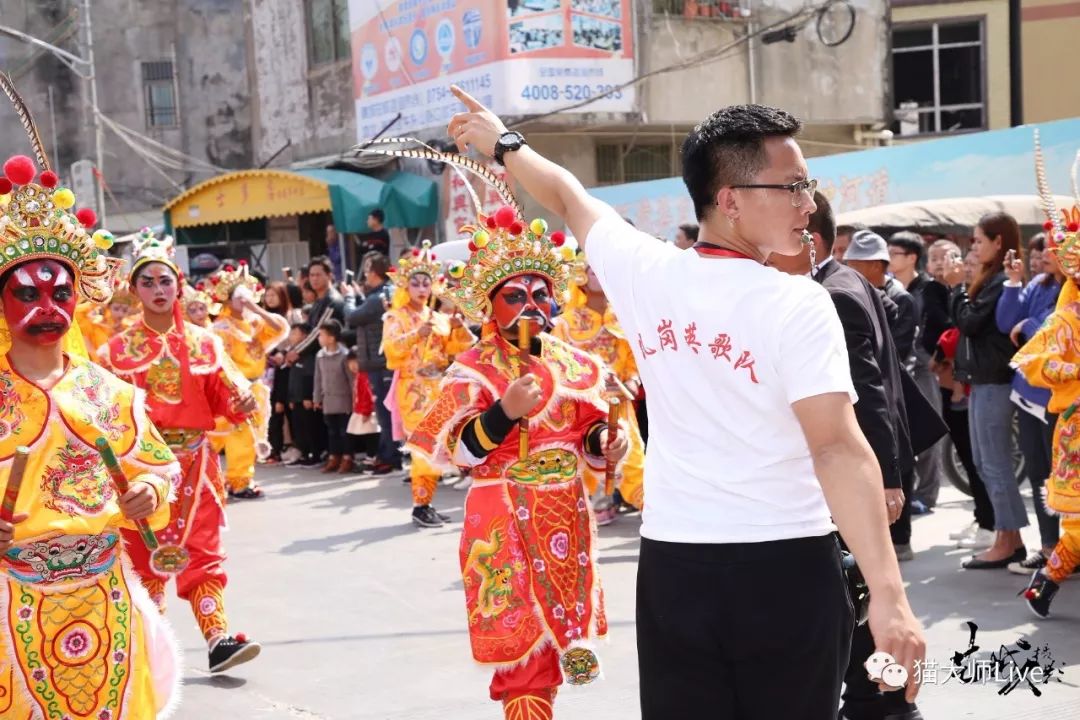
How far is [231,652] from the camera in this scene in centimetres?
630

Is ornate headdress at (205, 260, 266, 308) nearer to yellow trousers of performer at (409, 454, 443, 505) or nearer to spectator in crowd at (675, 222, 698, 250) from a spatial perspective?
yellow trousers of performer at (409, 454, 443, 505)

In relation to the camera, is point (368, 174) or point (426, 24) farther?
point (368, 174)

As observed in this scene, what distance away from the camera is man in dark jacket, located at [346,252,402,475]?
12.7m

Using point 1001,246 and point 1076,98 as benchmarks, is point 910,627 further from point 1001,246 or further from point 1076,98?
point 1076,98

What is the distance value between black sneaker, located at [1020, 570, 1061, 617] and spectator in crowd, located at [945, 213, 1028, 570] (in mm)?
1070

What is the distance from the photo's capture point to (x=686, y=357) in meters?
2.89

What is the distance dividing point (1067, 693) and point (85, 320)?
8416mm

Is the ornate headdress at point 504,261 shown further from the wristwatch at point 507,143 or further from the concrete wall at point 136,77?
the concrete wall at point 136,77

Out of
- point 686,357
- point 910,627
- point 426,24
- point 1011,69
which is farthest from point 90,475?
point 1011,69

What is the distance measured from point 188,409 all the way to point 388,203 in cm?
1170

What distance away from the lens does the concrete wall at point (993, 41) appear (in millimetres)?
21359

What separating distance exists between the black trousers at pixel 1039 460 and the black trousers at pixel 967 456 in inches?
15.6

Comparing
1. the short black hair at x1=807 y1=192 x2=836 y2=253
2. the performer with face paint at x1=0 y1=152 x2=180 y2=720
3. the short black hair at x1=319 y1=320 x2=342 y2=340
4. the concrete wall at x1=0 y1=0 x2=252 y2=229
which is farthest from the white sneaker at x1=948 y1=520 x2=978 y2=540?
the concrete wall at x1=0 y1=0 x2=252 y2=229

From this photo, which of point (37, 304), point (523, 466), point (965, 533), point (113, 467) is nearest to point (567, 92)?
point (965, 533)
